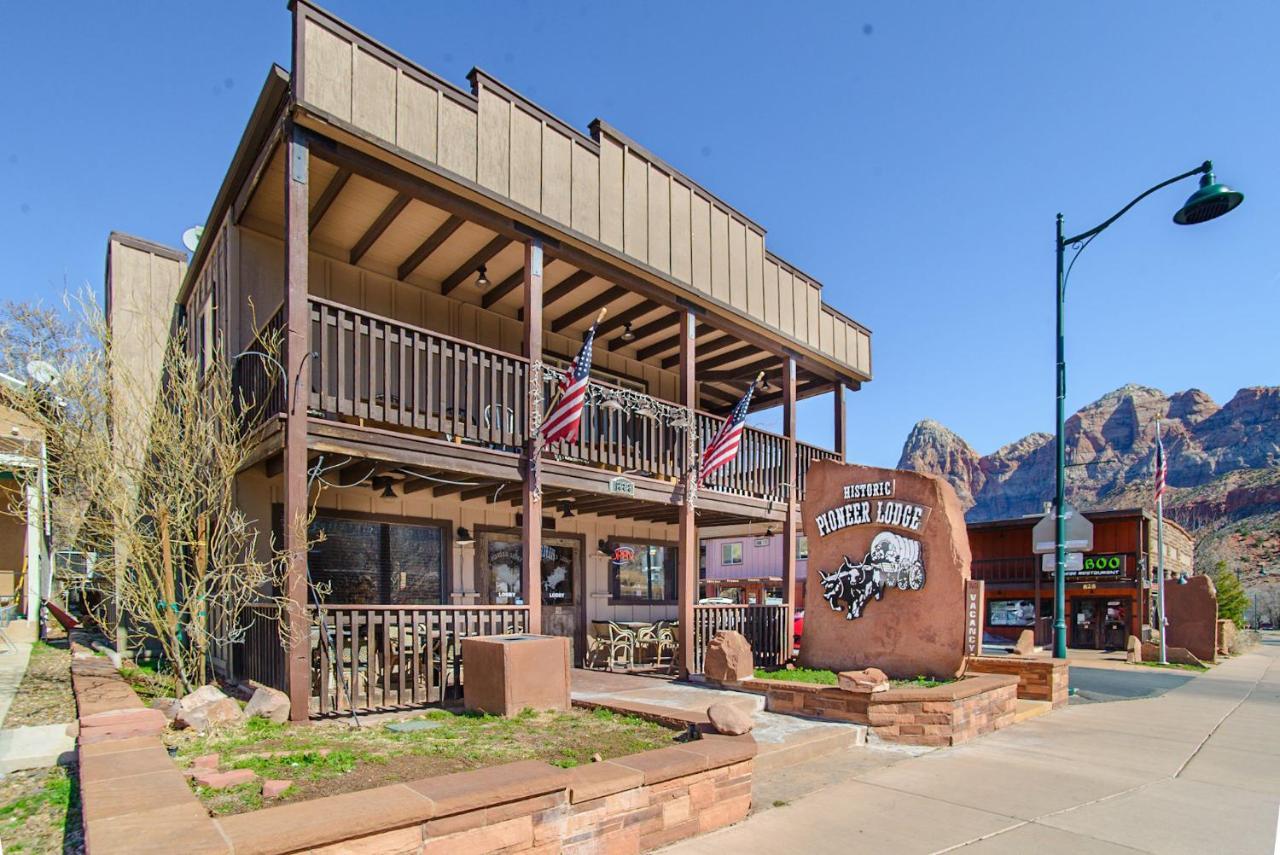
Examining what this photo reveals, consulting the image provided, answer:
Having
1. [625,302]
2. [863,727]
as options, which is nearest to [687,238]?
[625,302]

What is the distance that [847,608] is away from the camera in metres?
10.5

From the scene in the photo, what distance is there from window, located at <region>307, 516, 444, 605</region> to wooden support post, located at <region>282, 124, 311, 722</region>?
9.85ft

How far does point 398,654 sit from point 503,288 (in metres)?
5.65

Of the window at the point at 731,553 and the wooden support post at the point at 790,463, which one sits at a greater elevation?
the wooden support post at the point at 790,463

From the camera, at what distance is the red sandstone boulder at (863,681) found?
8.26 m

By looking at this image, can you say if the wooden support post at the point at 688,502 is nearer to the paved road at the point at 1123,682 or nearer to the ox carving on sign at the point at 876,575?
the ox carving on sign at the point at 876,575

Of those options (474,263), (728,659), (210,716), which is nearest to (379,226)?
(474,263)

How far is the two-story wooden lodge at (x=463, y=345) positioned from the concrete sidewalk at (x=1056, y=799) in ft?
13.3

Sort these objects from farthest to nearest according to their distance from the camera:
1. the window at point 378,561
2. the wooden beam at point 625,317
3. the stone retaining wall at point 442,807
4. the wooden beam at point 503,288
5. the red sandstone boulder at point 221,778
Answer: the wooden beam at point 625,317 → the wooden beam at point 503,288 → the window at point 378,561 → the red sandstone boulder at point 221,778 → the stone retaining wall at point 442,807

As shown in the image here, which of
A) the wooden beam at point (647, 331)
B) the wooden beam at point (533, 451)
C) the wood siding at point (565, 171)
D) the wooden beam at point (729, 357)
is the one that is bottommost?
the wooden beam at point (533, 451)

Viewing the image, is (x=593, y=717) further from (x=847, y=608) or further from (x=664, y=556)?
(x=664, y=556)

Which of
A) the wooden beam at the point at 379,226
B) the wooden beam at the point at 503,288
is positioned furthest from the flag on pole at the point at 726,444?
the wooden beam at the point at 379,226

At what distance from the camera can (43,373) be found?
8188 millimetres

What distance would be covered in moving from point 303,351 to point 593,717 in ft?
14.2
